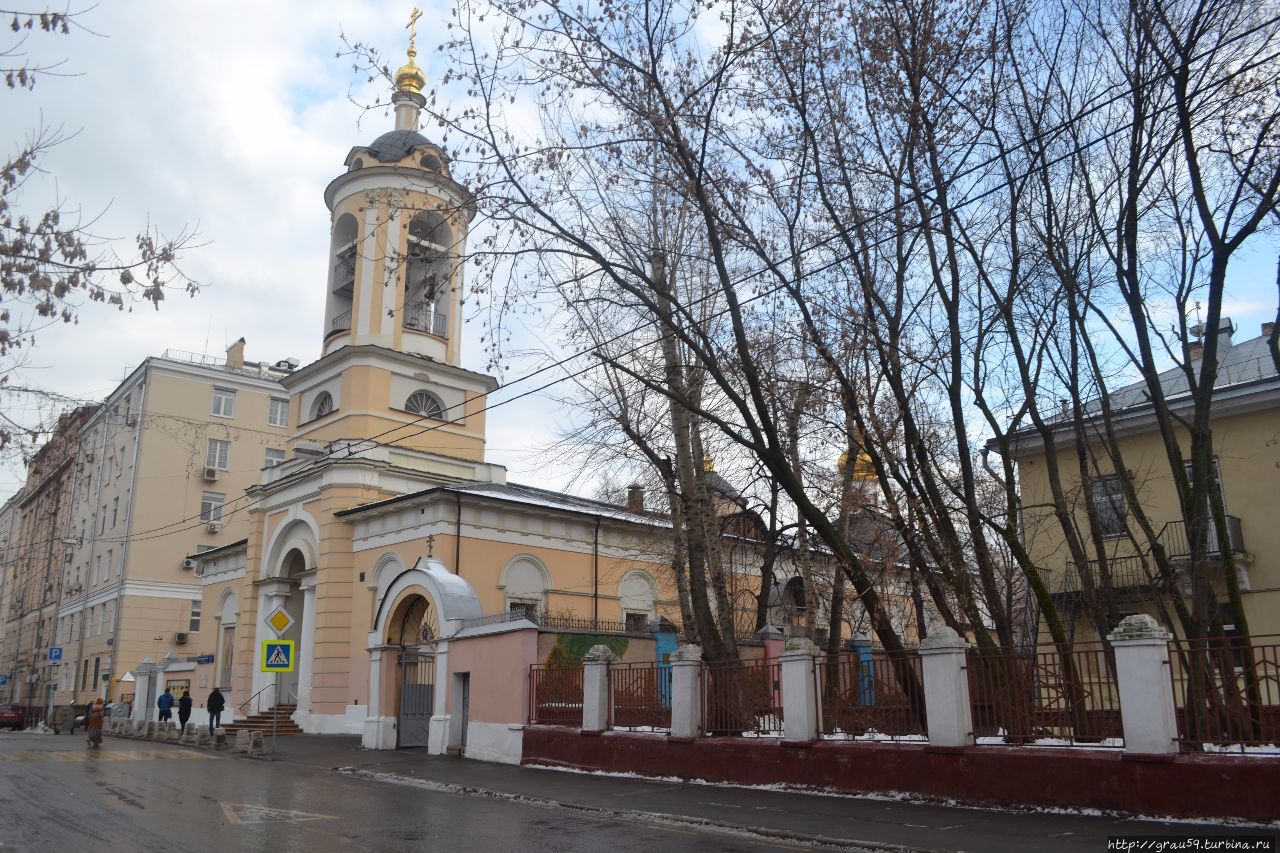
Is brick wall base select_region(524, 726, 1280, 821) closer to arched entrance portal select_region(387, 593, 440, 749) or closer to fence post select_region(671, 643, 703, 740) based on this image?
fence post select_region(671, 643, 703, 740)

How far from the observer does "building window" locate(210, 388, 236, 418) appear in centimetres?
4769

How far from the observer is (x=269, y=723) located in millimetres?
28297

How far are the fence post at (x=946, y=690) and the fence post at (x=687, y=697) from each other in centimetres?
405

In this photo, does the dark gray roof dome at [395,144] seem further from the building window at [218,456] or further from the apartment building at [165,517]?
the building window at [218,456]

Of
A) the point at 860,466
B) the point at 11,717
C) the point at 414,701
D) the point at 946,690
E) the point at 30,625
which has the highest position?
the point at 860,466

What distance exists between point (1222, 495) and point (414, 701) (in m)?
17.6

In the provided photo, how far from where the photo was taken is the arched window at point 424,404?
104 feet

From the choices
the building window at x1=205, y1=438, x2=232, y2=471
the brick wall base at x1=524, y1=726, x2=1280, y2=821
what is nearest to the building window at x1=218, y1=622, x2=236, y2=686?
the building window at x1=205, y1=438, x2=232, y2=471

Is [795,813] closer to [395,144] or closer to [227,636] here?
[395,144]

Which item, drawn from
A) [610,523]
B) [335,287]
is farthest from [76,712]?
[610,523]

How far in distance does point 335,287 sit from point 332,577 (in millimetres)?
10141

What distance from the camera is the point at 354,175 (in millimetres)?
32188

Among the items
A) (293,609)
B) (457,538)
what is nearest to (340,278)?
(293,609)

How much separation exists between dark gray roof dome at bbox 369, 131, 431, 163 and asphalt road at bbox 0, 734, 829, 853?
21301 millimetres
